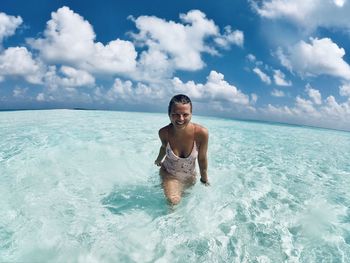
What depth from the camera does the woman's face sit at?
352 cm

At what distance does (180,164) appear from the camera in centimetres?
415

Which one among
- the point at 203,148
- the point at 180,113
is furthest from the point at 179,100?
the point at 203,148

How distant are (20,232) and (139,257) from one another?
1.33 metres

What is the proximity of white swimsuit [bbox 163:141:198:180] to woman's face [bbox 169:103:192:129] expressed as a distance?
0.54 m

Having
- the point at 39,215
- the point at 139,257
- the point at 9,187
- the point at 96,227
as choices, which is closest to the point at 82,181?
the point at 9,187

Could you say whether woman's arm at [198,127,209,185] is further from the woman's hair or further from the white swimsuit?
the woman's hair

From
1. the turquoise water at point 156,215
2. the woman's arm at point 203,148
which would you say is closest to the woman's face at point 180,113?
the woman's arm at point 203,148

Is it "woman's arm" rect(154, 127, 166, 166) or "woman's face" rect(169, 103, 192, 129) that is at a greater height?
"woman's face" rect(169, 103, 192, 129)

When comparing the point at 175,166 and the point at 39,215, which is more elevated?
the point at 175,166

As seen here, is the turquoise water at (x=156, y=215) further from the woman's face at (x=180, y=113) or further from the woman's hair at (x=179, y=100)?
the woman's hair at (x=179, y=100)

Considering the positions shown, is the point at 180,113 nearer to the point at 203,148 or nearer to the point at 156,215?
the point at 203,148

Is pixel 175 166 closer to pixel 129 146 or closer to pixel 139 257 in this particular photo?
pixel 139 257

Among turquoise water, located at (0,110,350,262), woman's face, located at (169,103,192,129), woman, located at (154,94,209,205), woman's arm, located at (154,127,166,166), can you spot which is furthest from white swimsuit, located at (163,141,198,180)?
woman's face, located at (169,103,192,129)

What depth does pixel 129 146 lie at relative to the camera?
8.80 m
